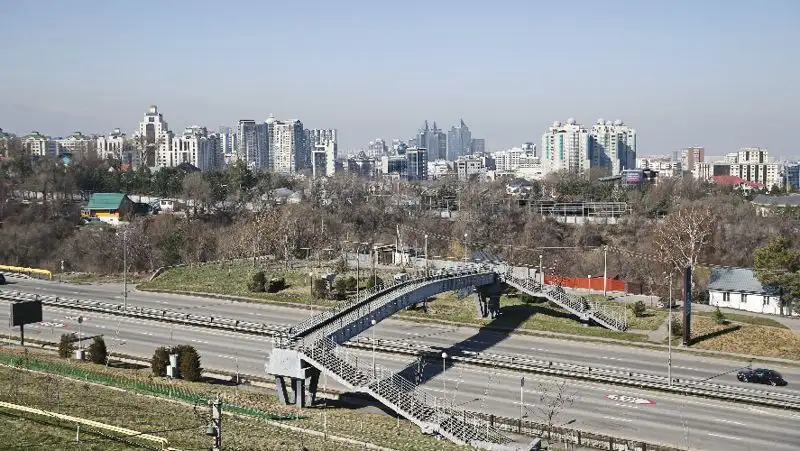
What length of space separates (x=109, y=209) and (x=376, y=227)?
40.0m

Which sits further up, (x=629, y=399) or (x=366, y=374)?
(x=366, y=374)

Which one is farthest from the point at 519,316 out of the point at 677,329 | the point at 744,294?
the point at 744,294

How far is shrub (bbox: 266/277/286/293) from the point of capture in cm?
6281

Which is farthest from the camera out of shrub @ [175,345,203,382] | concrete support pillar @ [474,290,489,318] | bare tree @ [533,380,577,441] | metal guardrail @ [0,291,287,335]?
concrete support pillar @ [474,290,489,318]

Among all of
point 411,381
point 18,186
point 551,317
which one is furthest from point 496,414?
point 18,186

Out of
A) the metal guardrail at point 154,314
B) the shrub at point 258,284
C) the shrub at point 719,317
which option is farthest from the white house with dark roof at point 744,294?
the shrub at point 258,284

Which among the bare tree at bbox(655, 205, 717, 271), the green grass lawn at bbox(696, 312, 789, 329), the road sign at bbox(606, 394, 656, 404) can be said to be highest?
the bare tree at bbox(655, 205, 717, 271)

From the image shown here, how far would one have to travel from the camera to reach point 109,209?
376 feet

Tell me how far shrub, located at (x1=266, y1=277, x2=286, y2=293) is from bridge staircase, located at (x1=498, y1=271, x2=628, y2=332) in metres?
19.8

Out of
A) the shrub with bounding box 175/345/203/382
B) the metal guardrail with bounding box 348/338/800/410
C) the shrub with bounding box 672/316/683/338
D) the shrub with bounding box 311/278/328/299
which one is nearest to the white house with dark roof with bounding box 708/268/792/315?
the shrub with bounding box 672/316/683/338

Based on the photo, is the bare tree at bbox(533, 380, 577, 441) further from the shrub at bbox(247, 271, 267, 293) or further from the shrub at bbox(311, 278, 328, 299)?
the shrub at bbox(247, 271, 267, 293)

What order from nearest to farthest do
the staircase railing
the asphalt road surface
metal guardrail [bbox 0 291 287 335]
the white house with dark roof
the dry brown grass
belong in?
the staircase railing → the asphalt road surface → the dry brown grass → metal guardrail [bbox 0 291 287 335] → the white house with dark roof

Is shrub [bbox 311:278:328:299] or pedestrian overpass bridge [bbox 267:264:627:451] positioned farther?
shrub [bbox 311:278:328:299]

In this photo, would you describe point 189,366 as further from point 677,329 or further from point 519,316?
point 677,329
